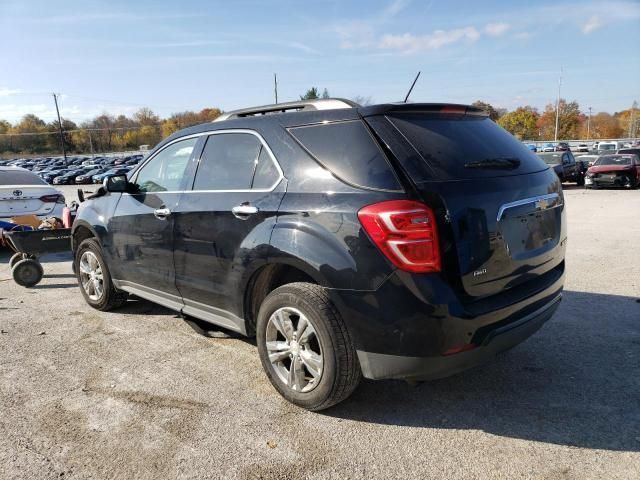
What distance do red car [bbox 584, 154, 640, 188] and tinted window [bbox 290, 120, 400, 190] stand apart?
21.8m

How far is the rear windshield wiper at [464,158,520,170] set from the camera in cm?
293

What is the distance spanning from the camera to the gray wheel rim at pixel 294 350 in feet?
10.00

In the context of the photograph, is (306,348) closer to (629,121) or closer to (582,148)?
(582,148)

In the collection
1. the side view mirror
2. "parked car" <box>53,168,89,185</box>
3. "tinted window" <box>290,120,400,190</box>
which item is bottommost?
"parked car" <box>53,168,89,185</box>

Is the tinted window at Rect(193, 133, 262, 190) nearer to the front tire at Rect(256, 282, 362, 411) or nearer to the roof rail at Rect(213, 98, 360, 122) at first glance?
the roof rail at Rect(213, 98, 360, 122)

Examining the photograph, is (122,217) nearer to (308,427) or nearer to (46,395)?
(46,395)

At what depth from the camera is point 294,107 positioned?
3504mm

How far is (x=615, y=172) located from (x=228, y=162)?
2174cm

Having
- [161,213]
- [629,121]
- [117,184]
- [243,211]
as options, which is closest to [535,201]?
[243,211]

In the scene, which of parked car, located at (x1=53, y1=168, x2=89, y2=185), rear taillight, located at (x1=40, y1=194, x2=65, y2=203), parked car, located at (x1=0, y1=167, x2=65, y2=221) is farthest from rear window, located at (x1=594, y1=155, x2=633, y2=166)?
parked car, located at (x1=53, y1=168, x2=89, y2=185)

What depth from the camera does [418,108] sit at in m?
3.08

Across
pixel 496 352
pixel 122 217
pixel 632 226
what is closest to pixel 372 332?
pixel 496 352

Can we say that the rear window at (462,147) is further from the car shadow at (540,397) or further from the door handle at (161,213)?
the door handle at (161,213)

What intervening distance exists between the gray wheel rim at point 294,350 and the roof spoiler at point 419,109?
4.26 feet
